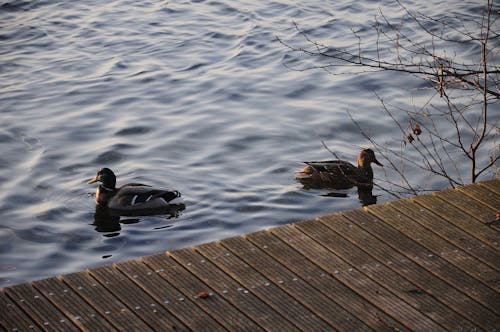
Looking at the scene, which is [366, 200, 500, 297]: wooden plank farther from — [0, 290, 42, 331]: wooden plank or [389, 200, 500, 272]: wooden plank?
Answer: [0, 290, 42, 331]: wooden plank

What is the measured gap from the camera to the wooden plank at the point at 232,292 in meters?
5.28

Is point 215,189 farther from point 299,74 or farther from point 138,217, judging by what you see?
point 299,74

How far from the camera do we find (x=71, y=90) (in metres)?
14.1

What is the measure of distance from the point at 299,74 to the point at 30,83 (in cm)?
432

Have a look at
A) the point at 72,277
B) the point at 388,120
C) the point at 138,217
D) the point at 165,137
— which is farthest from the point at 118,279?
the point at 388,120

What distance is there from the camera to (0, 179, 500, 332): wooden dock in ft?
17.4

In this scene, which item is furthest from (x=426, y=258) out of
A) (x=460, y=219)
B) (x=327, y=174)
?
(x=327, y=174)

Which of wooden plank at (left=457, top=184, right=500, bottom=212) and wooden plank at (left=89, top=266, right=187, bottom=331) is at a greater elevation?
wooden plank at (left=89, top=266, right=187, bottom=331)

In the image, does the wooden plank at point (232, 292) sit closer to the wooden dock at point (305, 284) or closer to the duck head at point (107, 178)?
the wooden dock at point (305, 284)

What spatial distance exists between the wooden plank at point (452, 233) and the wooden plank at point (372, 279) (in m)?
0.52

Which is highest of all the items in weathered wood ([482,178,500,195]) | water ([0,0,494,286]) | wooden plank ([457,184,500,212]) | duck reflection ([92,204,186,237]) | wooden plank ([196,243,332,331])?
wooden plank ([196,243,332,331])

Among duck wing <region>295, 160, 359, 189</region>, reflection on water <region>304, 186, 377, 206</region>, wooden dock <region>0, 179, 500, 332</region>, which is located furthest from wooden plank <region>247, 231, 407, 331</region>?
reflection on water <region>304, 186, 377, 206</region>

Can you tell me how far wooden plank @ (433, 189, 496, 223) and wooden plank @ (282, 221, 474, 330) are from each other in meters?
0.92

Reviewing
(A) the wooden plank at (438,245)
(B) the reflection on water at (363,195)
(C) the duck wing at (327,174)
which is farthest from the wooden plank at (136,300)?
(B) the reflection on water at (363,195)
